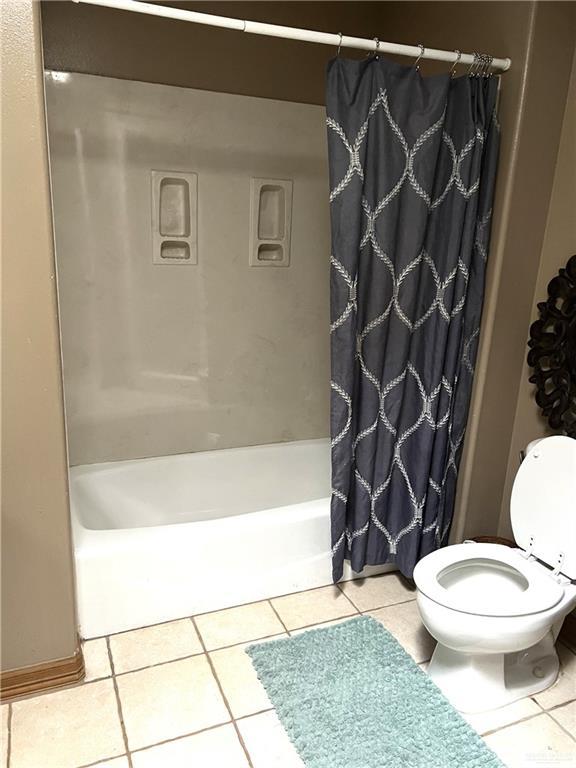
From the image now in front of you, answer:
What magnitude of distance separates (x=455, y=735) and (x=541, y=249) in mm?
1671

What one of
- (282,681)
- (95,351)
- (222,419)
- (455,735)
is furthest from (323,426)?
(455,735)

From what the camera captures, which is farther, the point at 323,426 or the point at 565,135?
the point at 323,426

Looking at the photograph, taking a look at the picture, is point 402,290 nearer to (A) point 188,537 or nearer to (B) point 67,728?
(A) point 188,537

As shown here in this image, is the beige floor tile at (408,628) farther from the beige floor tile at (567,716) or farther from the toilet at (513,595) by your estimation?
the beige floor tile at (567,716)

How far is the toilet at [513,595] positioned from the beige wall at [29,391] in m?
1.15

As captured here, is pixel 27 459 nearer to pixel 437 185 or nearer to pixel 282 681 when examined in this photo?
pixel 282 681

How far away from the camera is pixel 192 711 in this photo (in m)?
1.72

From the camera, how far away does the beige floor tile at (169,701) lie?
1656 millimetres

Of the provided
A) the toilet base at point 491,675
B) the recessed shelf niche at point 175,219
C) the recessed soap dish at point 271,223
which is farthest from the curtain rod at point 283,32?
the toilet base at point 491,675

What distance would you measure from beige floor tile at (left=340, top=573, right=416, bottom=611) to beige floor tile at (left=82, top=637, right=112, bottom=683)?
0.94 m

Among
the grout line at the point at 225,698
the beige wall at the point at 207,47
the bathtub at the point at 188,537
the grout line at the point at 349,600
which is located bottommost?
the grout line at the point at 225,698

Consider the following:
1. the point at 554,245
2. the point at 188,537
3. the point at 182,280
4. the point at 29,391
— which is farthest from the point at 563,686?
the point at 182,280

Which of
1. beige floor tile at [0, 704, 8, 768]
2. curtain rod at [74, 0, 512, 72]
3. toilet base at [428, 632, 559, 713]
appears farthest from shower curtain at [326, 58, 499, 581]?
beige floor tile at [0, 704, 8, 768]

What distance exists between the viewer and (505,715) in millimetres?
1758
